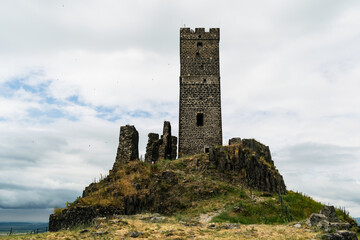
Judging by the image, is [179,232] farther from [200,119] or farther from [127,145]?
[200,119]

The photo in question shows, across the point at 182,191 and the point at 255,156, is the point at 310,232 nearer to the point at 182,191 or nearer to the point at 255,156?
the point at 182,191

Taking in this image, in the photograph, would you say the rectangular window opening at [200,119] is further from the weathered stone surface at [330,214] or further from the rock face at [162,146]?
the weathered stone surface at [330,214]

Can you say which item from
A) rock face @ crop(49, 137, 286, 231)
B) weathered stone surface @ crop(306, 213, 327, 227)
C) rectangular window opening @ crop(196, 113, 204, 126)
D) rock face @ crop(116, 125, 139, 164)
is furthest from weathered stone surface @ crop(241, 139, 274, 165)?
weathered stone surface @ crop(306, 213, 327, 227)

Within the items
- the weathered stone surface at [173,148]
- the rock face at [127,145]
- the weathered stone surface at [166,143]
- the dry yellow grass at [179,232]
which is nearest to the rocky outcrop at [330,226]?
the dry yellow grass at [179,232]

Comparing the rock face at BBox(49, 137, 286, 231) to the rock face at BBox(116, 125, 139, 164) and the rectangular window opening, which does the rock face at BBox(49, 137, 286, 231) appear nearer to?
the rock face at BBox(116, 125, 139, 164)

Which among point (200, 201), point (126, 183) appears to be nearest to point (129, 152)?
point (126, 183)

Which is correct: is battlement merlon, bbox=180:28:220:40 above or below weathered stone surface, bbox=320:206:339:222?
above

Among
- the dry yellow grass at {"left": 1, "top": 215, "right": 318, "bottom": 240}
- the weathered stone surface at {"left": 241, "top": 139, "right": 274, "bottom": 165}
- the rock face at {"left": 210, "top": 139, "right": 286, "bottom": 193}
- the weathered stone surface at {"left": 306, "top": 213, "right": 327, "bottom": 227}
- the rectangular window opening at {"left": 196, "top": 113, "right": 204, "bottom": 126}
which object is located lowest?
the dry yellow grass at {"left": 1, "top": 215, "right": 318, "bottom": 240}

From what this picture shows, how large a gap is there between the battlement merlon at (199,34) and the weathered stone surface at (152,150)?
37.7 feet

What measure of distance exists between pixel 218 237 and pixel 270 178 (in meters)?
12.4

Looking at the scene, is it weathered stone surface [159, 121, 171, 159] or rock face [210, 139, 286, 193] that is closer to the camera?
rock face [210, 139, 286, 193]

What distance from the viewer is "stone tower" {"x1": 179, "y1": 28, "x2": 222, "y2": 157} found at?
31.4 meters

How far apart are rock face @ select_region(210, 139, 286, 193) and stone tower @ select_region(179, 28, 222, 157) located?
636cm

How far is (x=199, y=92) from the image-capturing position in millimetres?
32500
